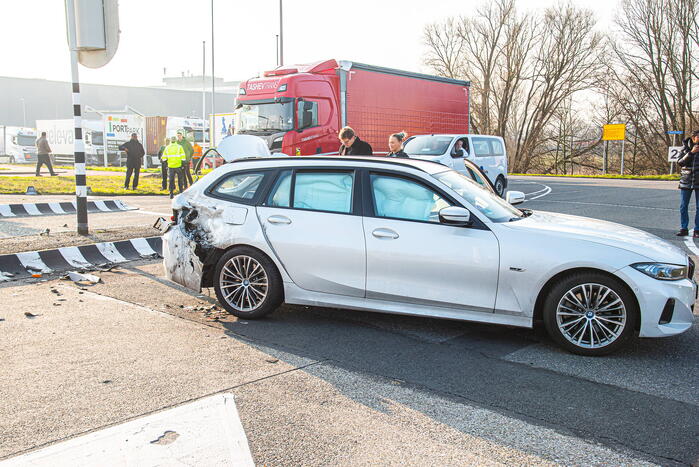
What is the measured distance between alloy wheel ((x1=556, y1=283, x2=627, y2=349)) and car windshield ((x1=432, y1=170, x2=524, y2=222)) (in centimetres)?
88

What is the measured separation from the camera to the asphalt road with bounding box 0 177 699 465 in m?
3.27

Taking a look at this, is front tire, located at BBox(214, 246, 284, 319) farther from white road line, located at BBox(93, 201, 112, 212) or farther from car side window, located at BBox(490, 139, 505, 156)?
car side window, located at BBox(490, 139, 505, 156)

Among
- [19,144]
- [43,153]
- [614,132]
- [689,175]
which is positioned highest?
[614,132]

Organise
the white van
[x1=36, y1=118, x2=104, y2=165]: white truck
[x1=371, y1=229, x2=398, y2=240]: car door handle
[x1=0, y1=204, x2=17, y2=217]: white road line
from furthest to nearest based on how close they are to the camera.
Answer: [x1=36, y1=118, x2=104, y2=165]: white truck, the white van, [x1=0, y1=204, x2=17, y2=217]: white road line, [x1=371, y1=229, x2=398, y2=240]: car door handle

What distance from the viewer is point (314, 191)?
18.9ft

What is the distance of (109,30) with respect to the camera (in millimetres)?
9328

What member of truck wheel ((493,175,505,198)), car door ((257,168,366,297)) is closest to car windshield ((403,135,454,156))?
truck wheel ((493,175,505,198))

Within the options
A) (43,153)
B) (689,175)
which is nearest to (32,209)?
(689,175)

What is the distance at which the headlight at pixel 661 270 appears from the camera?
15.3ft

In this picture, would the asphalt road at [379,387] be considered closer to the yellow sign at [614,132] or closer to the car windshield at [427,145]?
the car windshield at [427,145]

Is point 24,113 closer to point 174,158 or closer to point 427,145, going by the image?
point 174,158

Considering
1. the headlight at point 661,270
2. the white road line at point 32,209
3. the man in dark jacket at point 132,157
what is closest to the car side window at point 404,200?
the headlight at point 661,270

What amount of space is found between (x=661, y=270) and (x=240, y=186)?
12.0 ft

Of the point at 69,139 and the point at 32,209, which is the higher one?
the point at 69,139
